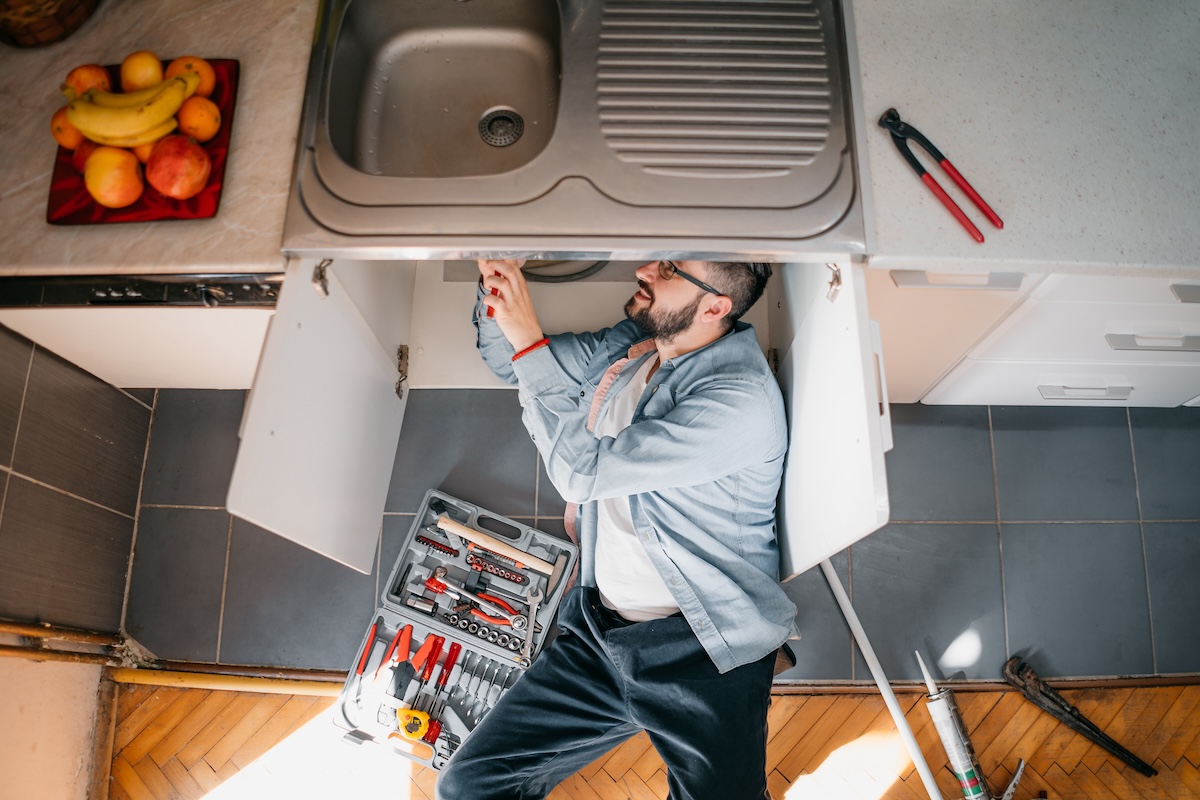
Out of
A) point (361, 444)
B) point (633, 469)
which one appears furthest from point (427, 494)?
point (633, 469)

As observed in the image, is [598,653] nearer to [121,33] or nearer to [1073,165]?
[1073,165]

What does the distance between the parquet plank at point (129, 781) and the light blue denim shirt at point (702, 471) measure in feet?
4.26

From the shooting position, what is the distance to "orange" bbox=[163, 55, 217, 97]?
1.12 m

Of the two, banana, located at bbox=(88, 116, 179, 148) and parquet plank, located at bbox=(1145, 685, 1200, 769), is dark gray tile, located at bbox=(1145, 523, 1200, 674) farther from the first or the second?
banana, located at bbox=(88, 116, 179, 148)

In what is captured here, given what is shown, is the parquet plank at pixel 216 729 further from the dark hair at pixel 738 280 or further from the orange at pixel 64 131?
the dark hair at pixel 738 280

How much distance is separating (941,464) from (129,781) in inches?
82.5

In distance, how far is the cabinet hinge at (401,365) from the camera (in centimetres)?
171

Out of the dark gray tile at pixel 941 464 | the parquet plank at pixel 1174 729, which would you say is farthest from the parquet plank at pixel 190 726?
the parquet plank at pixel 1174 729

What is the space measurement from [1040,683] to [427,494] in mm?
1504

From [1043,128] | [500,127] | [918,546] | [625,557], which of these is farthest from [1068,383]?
[500,127]

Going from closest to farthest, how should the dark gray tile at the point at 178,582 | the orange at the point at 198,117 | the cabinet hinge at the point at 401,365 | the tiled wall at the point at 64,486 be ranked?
the orange at the point at 198,117 → the tiled wall at the point at 64,486 → the cabinet hinge at the point at 401,365 → the dark gray tile at the point at 178,582

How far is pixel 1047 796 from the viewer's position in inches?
67.4

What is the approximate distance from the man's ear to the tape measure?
1.03 metres

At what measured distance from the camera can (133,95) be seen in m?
1.07
